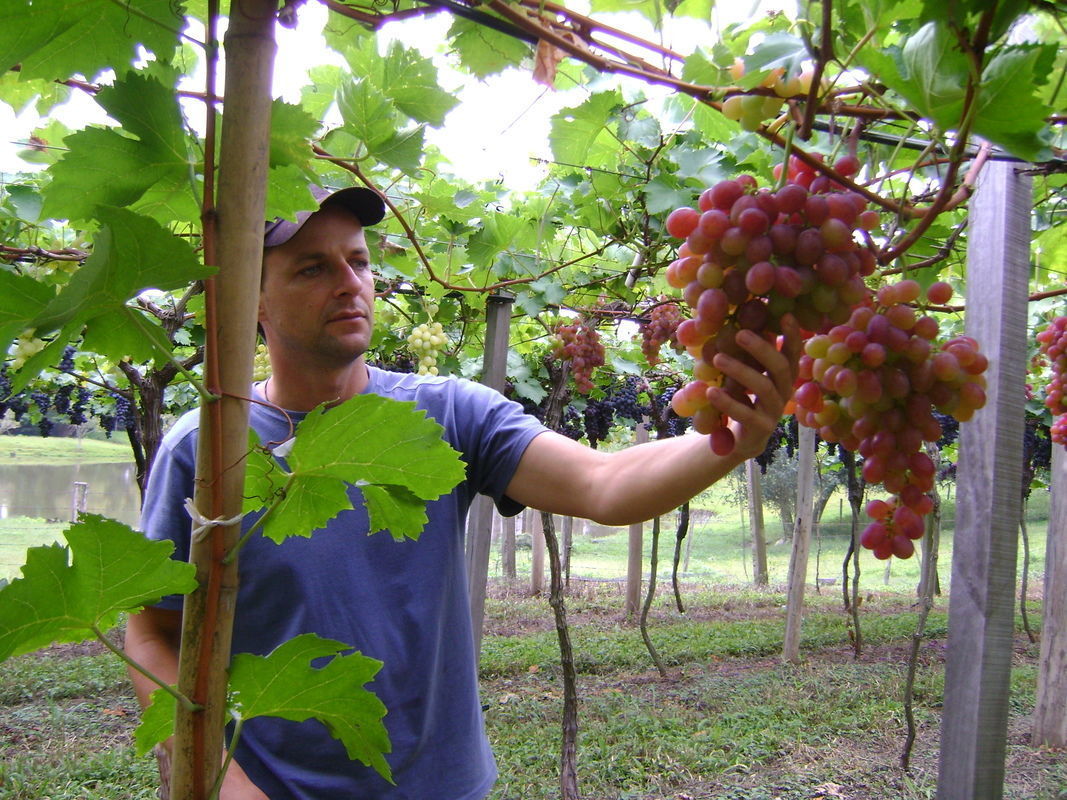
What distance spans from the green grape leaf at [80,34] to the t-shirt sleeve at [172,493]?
78 centimetres

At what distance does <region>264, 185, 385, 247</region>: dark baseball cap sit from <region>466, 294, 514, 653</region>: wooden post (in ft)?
Result: 4.88

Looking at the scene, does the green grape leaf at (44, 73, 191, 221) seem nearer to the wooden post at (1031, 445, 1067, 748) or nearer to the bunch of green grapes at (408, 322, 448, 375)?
the bunch of green grapes at (408, 322, 448, 375)

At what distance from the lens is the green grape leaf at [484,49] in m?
1.42

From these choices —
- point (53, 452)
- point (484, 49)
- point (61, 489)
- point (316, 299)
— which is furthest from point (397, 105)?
point (53, 452)

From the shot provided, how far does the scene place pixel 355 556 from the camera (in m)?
1.49

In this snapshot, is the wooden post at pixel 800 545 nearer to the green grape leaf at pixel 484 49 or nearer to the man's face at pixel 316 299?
the green grape leaf at pixel 484 49

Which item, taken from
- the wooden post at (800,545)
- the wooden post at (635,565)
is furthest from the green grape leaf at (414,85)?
the wooden post at (635,565)

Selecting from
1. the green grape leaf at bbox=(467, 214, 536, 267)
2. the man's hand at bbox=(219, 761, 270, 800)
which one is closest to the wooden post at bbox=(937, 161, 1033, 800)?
the man's hand at bbox=(219, 761, 270, 800)

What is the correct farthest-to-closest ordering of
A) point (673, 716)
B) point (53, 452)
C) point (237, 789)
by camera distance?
point (53, 452)
point (673, 716)
point (237, 789)

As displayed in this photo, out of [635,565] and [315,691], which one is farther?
[635,565]

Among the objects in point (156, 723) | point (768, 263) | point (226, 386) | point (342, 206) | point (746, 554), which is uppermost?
point (342, 206)

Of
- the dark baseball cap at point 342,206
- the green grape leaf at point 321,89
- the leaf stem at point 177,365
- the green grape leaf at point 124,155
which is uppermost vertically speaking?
the green grape leaf at point 321,89

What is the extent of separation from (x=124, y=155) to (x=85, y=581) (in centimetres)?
37

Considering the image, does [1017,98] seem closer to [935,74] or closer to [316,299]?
[935,74]
